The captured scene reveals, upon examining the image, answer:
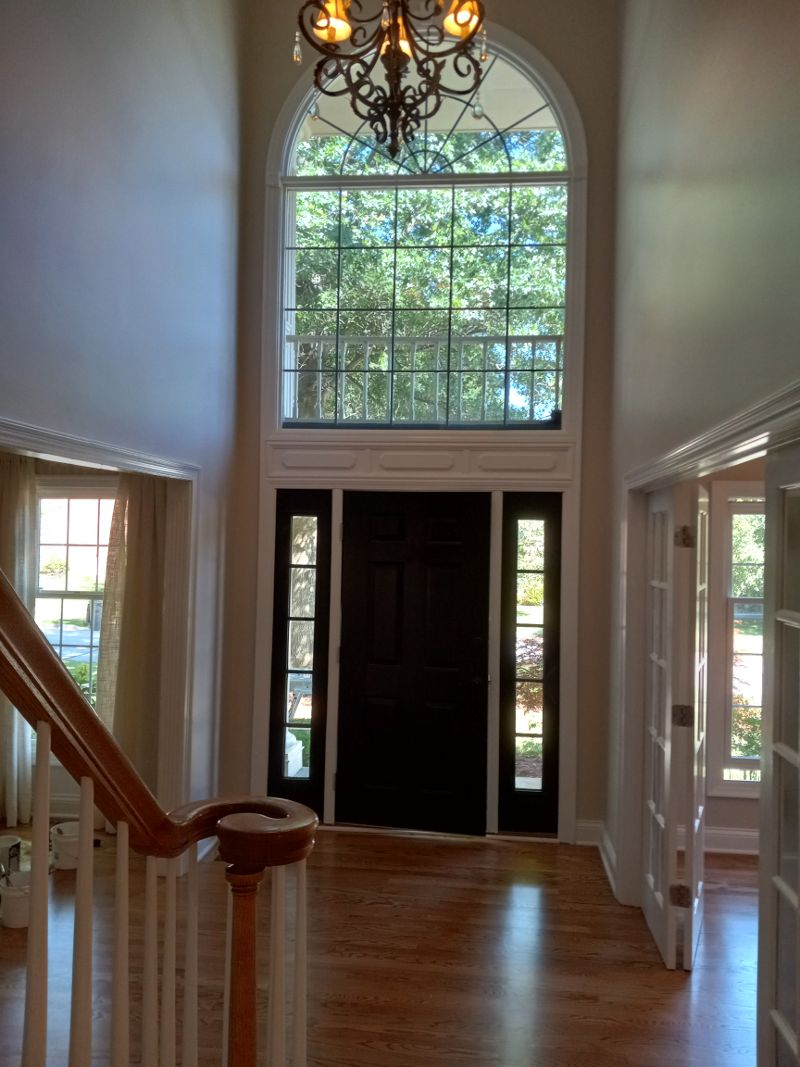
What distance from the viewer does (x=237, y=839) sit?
1.32 m

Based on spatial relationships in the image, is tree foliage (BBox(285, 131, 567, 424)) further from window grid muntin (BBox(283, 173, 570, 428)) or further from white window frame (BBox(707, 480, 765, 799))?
white window frame (BBox(707, 480, 765, 799))

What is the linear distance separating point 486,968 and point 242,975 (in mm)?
2387

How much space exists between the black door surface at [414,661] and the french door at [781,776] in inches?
113

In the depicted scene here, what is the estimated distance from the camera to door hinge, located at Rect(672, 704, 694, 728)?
136 inches

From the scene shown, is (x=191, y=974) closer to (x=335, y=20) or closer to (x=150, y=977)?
(x=150, y=977)

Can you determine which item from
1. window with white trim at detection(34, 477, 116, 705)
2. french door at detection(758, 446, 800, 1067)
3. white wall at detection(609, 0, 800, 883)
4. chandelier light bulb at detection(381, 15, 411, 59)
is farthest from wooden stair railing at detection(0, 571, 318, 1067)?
window with white trim at detection(34, 477, 116, 705)

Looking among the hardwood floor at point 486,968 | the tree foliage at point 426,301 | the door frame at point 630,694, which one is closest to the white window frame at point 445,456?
the tree foliage at point 426,301

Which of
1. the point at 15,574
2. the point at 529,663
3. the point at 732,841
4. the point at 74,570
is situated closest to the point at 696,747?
the point at 529,663

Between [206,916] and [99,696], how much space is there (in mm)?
1682

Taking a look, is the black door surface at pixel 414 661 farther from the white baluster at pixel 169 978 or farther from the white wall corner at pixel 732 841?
the white baluster at pixel 169 978

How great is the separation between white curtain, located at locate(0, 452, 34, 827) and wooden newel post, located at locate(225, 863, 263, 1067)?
3980mm

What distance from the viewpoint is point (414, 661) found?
5055 millimetres

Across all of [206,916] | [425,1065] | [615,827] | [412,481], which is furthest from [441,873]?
[412,481]

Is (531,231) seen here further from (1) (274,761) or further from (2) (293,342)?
(1) (274,761)
